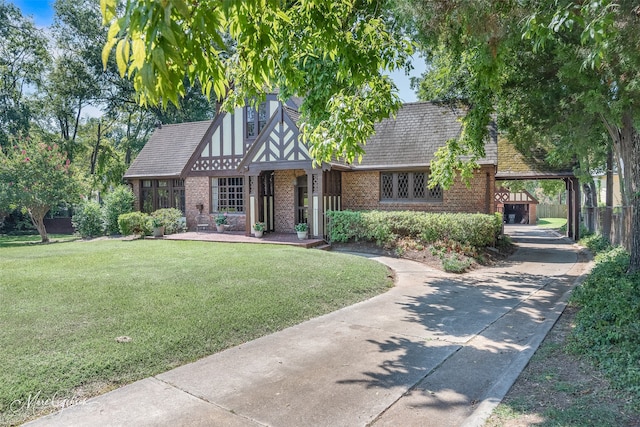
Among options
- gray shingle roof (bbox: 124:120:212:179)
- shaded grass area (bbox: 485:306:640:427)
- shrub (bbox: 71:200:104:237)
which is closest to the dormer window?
gray shingle roof (bbox: 124:120:212:179)

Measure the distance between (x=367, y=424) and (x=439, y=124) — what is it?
1623 cm

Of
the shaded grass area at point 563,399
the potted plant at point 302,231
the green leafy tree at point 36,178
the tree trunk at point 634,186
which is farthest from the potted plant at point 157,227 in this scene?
the tree trunk at point 634,186

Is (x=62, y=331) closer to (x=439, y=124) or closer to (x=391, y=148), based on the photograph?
(x=391, y=148)

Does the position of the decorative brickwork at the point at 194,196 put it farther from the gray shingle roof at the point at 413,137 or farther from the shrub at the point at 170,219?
the gray shingle roof at the point at 413,137

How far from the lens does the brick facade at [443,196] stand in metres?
15.7

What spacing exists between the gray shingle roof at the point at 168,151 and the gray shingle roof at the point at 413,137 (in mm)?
10069

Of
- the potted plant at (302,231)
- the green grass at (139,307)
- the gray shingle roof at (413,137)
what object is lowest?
the green grass at (139,307)

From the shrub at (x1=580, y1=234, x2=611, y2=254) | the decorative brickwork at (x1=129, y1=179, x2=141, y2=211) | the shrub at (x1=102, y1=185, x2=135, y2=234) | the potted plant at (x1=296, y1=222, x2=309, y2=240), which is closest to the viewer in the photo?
the shrub at (x1=580, y1=234, x2=611, y2=254)

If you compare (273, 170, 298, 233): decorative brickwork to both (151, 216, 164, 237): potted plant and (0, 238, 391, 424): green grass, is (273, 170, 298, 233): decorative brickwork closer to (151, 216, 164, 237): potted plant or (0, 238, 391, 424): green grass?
(151, 216, 164, 237): potted plant

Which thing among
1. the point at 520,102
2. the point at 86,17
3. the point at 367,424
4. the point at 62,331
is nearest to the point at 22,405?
the point at 62,331

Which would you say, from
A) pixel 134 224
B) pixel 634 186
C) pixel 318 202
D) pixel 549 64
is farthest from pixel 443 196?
pixel 134 224

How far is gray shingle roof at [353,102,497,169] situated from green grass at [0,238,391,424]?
269 inches

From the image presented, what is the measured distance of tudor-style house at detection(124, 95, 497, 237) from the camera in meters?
16.1

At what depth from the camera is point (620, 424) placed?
3131mm
